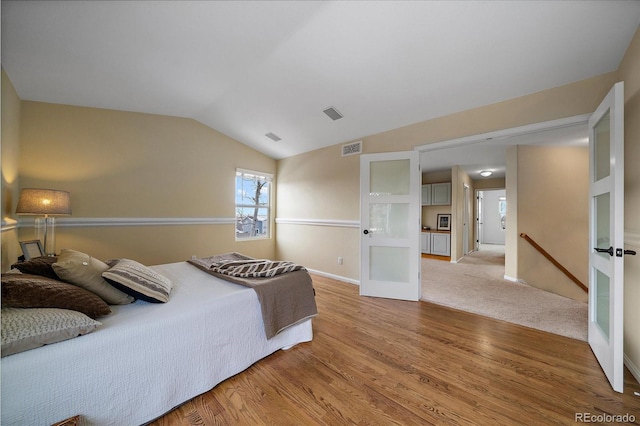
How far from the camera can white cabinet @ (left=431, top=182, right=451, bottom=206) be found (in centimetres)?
645

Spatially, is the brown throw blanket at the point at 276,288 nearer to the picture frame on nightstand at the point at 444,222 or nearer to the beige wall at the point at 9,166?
the beige wall at the point at 9,166

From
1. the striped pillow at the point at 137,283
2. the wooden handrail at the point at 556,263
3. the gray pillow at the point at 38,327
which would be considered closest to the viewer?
the gray pillow at the point at 38,327

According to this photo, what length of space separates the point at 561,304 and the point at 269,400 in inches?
145

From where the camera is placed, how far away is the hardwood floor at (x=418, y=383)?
1.34 metres

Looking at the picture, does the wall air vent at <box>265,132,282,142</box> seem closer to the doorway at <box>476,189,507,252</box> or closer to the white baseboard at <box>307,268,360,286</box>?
the white baseboard at <box>307,268,360,286</box>

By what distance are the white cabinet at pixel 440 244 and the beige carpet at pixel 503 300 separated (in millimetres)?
1380

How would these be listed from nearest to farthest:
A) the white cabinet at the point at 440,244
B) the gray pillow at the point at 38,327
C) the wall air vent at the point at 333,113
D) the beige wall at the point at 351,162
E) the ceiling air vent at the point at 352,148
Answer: the gray pillow at the point at 38,327 → the beige wall at the point at 351,162 → the wall air vent at the point at 333,113 → the ceiling air vent at the point at 352,148 → the white cabinet at the point at 440,244

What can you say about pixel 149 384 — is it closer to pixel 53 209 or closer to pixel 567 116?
pixel 53 209

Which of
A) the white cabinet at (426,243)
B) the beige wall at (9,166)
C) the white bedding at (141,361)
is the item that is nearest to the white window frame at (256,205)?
→ the beige wall at (9,166)

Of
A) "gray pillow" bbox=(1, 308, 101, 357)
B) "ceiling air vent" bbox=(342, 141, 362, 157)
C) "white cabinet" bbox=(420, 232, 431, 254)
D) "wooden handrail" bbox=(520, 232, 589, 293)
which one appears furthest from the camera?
"white cabinet" bbox=(420, 232, 431, 254)

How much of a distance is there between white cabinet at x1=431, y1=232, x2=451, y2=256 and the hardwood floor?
13.6ft

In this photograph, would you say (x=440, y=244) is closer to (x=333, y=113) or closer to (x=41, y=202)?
(x=333, y=113)

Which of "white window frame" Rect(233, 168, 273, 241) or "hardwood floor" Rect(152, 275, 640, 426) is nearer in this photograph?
"hardwood floor" Rect(152, 275, 640, 426)

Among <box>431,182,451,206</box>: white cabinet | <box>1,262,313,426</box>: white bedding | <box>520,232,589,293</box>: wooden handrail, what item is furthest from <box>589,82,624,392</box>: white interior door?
<box>431,182,451,206</box>: white cabinet
